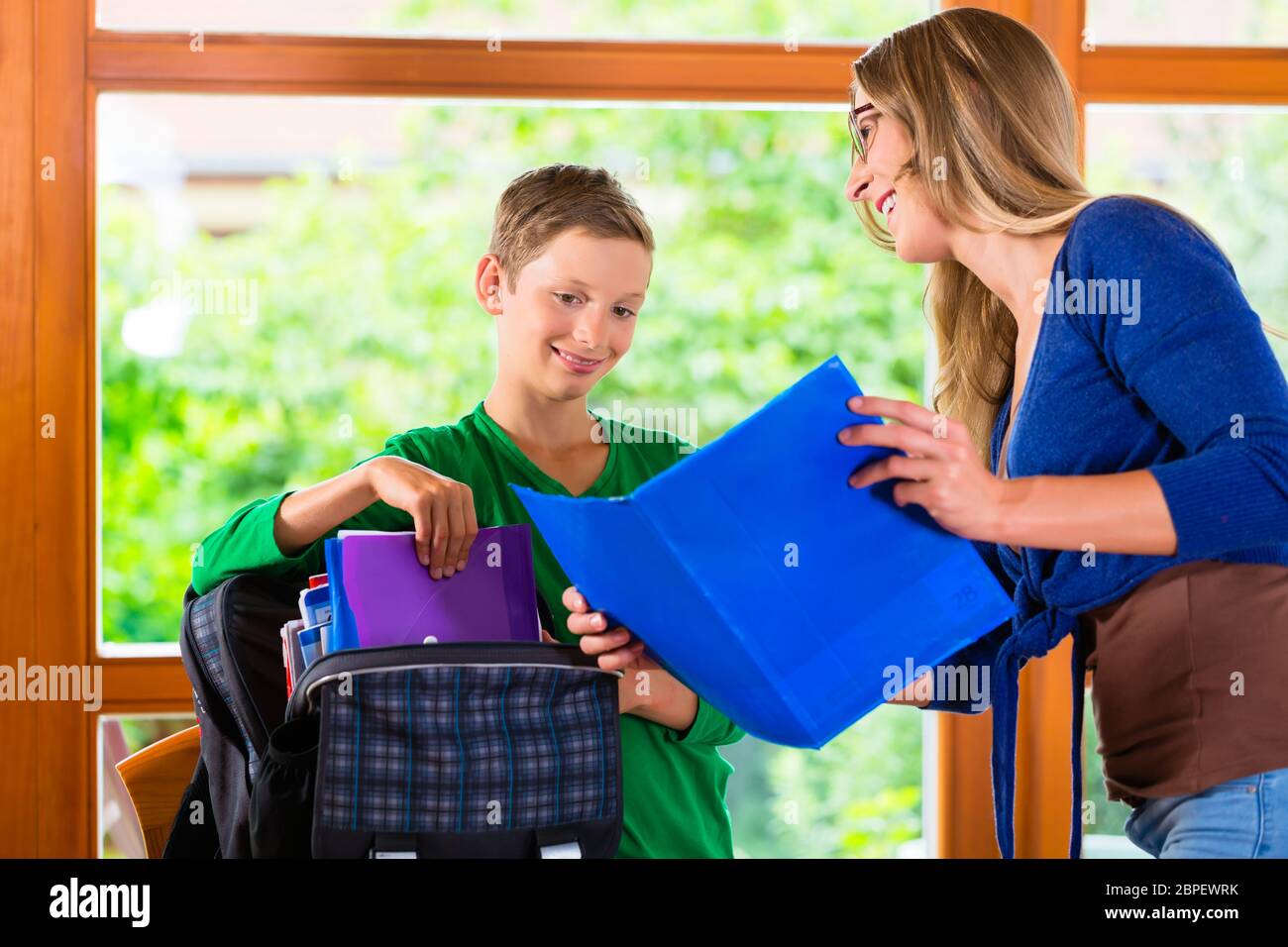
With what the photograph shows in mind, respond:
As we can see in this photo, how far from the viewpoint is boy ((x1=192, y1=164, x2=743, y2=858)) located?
118 cm

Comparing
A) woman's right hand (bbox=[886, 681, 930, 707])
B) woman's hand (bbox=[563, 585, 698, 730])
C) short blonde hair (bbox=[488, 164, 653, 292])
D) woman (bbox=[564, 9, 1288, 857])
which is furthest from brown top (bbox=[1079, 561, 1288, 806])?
short blonde hair (bbox=[488, 164, 653, 292])

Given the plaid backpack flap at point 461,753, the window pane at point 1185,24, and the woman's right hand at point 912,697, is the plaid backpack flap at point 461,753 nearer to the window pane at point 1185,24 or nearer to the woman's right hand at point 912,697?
the woman's right hand at point 912,697

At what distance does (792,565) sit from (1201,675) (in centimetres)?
35

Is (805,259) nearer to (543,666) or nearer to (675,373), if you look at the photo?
(675,373)

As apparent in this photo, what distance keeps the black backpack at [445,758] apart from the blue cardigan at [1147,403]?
43 centimetres

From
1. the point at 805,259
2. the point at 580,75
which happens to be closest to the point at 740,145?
the point at 805,259

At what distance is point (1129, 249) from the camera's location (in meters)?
0.89

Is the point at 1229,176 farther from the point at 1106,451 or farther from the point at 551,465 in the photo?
the point at 551,465

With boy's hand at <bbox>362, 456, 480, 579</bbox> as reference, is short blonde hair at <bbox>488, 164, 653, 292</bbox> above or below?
above

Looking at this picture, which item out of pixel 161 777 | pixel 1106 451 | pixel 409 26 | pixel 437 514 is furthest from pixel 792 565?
pixel 409 26

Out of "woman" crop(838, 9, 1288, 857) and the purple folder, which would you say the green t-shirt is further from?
"woman" crop(838, 9, 1288, 857)

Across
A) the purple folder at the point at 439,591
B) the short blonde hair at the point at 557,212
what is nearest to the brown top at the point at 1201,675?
the purple folder at the point at 439,591
